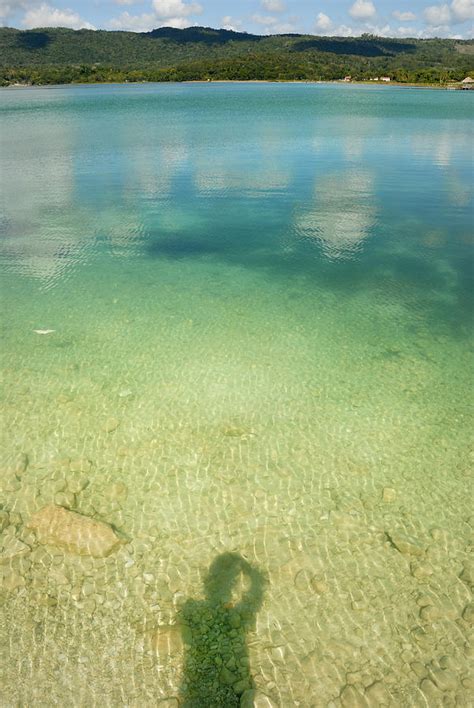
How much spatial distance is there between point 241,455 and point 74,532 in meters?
3.35

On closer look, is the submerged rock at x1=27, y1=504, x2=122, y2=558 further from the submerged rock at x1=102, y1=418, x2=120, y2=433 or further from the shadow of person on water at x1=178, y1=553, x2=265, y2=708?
the submerged rock at x1=102, y1=418, x2=120, y2=433

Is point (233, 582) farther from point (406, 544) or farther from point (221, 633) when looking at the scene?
point (406, 544)

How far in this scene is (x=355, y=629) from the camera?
20.2 feet

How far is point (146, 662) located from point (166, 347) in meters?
8.11

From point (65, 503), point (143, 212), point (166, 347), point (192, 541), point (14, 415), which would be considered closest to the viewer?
point (192, 541)

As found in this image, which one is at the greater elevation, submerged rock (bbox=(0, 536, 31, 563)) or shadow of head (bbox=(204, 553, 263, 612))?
submerged rock (bbox=(0, 536, 31, 563))

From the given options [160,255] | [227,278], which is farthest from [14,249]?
[227,278]

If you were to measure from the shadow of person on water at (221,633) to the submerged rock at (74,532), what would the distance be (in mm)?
1696

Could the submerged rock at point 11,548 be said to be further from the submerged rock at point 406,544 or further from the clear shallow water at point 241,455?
the submerged rock at point 406,544

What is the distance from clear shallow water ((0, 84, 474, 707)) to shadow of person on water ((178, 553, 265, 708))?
0.03 m

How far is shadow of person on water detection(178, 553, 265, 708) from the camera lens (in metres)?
5.47

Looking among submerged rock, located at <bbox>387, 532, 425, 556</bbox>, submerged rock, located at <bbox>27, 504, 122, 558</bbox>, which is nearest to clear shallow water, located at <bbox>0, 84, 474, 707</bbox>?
submerged rock, located at <bbox>387, 532, 425, 556</bbox>

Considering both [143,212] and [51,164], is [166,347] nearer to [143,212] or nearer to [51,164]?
[143,212]

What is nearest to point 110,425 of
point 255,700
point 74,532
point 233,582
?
point 74,532
